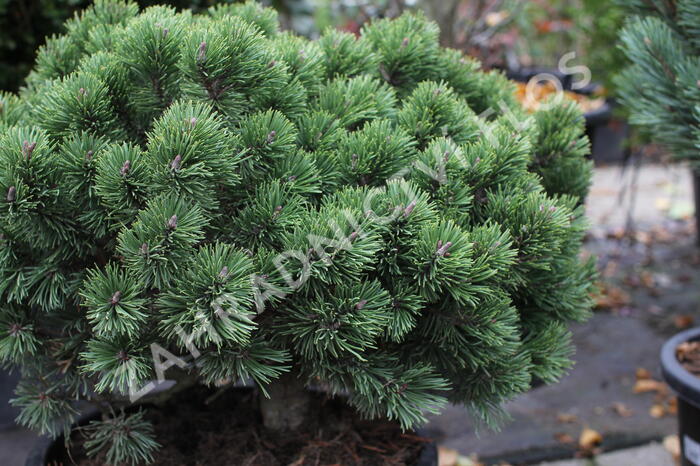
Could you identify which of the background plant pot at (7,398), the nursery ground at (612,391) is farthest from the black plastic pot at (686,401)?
the background plant pot at (7,398)

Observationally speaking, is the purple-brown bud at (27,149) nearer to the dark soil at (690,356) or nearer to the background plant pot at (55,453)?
the background plant pot at (55,453)

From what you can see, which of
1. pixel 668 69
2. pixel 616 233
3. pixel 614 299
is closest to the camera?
pixel 668 69

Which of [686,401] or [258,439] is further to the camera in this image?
[686,401]

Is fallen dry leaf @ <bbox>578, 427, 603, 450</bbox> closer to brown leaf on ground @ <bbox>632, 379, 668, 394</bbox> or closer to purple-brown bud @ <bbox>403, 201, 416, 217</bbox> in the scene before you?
brown leaf on ground @ <bbox>632, 379, 668, 394</bbox>

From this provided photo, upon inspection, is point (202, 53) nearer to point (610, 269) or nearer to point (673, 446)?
point (673, 446)

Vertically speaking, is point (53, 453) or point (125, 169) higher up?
point (125, 169)

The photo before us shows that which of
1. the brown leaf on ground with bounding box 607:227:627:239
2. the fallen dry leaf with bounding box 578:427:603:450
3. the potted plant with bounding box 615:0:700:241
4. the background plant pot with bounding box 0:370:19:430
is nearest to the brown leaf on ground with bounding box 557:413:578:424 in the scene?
the fallen dry leaf with bounding box 578:427:603:450

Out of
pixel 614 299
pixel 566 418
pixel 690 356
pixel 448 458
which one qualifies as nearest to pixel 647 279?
pixel 614 299
